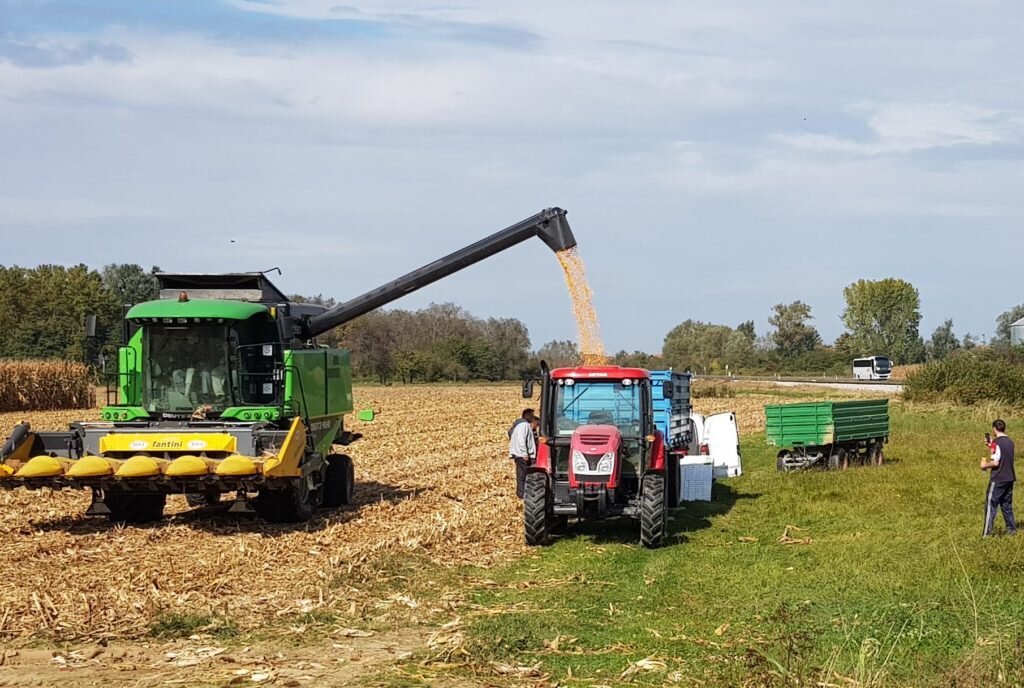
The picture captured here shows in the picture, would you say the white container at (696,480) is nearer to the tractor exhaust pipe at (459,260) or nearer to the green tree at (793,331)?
the tractor exhaust pipe at (459,260)

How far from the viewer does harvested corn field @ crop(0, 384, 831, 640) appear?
415 inches

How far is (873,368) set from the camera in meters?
94.2

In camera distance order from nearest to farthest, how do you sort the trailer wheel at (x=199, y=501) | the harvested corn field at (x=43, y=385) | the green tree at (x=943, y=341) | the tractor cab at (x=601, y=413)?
1. the tractor cab at (x=601, y=413)
2. the trailer wheel at (x=199, y=501)
3. the harvested corn field at (x=43, y=385)
4. the green tree at (x=943, y=341)

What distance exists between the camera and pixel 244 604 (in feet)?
36.1

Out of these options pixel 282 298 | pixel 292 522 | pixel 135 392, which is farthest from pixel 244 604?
pixel 282 298

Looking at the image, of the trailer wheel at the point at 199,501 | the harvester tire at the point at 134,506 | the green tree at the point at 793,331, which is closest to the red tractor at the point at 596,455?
the harvester tire at the point at 134,506

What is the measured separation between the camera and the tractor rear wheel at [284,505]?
15906 millimetres

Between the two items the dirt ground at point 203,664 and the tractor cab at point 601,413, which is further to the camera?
the tractor cab at point 601,413

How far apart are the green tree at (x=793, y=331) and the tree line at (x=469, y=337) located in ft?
0.33

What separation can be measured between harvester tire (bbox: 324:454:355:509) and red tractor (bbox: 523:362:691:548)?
161 inches

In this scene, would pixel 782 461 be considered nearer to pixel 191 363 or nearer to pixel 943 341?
pixel 191 363

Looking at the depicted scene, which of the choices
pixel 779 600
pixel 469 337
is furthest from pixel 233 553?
pixel 469 337

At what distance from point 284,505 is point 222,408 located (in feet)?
5.20

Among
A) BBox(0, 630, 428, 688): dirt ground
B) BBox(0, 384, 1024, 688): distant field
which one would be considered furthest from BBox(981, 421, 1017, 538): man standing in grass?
BBox(0, 630, 428, 688): dirt ground
